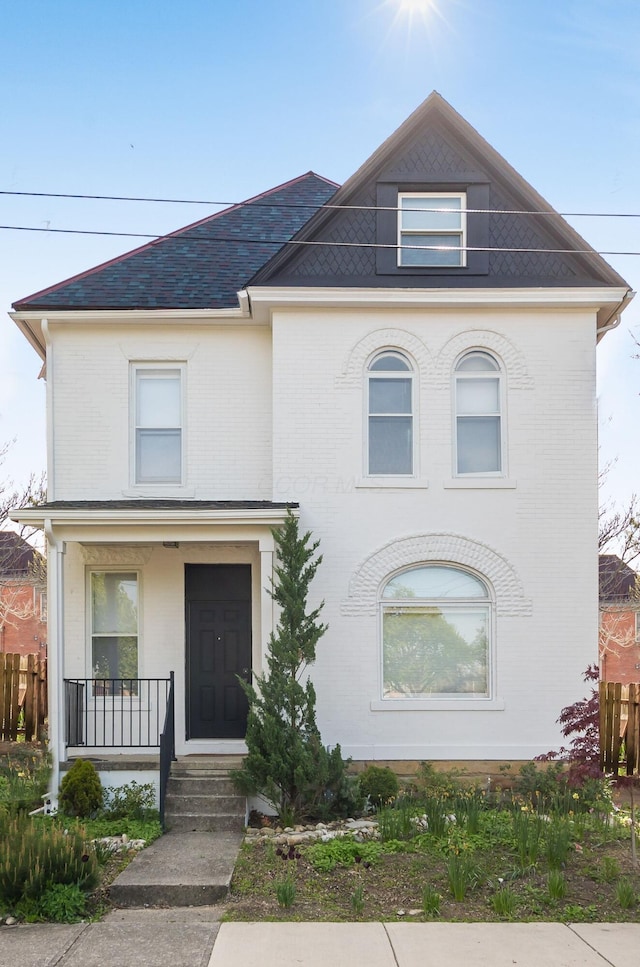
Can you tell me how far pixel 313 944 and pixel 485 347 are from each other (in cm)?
768

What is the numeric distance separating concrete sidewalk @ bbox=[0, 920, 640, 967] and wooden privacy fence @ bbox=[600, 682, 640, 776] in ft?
17.0

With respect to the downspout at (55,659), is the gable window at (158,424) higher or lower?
higher

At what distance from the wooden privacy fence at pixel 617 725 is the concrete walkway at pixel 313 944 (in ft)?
17.1

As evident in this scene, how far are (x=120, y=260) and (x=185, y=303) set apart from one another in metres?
1.54

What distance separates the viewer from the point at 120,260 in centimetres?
1294

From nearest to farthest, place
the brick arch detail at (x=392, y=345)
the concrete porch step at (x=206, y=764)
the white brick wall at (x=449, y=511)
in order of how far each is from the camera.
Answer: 1. the concrete porch step at (x=206, y=764)
2. the white brick wall at (x=449, y=511)
3. the brick arch detail at (x=392, y=345)

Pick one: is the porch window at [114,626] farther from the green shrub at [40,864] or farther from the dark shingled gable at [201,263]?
the green shrub at [40,864]

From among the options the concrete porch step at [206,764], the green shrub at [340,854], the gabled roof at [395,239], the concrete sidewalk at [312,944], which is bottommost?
the green shrub at [340,854]

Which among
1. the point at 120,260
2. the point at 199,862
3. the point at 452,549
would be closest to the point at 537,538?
the point at 452,549

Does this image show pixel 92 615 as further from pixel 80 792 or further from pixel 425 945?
pixel 425 945

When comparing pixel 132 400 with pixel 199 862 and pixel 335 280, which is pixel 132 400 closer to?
pixel 335 280

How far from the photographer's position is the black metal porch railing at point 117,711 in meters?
11.4

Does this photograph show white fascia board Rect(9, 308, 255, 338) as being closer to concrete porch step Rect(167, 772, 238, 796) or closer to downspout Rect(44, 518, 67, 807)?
downspout Rect(44, 518, 67, 807)

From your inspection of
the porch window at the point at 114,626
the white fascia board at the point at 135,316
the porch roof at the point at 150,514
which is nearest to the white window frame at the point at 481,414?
the porch roof at the point at 150,514
